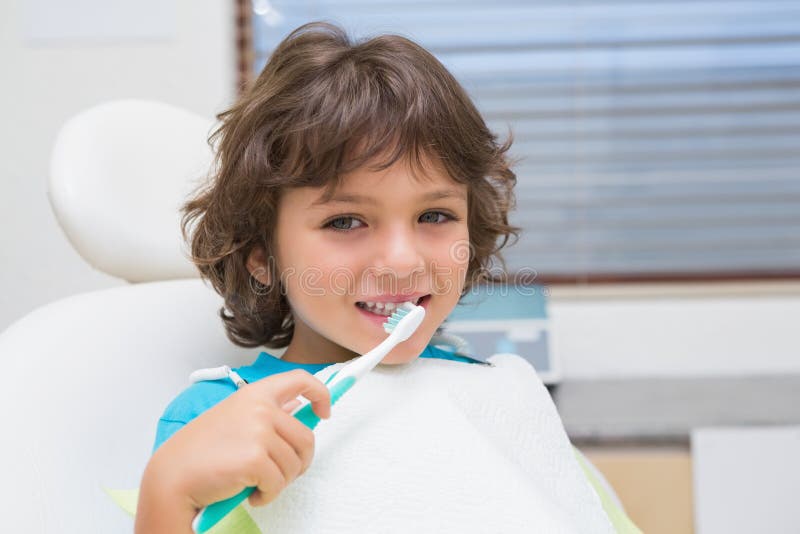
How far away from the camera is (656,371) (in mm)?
1468

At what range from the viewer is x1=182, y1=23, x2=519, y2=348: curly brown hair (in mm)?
617

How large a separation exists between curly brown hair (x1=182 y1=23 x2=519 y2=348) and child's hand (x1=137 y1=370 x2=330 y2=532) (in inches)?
7.9

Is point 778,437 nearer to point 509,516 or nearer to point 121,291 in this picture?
point 509,516

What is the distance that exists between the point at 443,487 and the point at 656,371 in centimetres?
106

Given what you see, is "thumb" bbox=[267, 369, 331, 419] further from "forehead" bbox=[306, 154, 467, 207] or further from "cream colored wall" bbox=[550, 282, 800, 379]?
"cream colored wall" bbox=[550, 282, 800, 379]

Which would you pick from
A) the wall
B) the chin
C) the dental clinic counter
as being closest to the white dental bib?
the chin

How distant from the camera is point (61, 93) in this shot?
1.45 meters

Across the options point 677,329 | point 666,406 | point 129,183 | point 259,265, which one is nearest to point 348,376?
point 259,265

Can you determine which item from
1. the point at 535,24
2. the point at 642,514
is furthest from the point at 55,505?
the point at 535,24

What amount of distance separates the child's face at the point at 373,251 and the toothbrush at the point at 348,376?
0.03m

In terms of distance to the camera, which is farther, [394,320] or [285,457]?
[394,320]

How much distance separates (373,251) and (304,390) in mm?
170

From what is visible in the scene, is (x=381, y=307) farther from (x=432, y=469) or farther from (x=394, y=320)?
(x=432, y=469)

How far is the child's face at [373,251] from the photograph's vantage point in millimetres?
609
